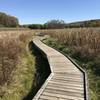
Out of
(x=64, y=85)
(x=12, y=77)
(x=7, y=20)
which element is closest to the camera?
(x=64, y=85)

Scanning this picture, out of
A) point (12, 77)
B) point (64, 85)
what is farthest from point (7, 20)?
point (64, 85)

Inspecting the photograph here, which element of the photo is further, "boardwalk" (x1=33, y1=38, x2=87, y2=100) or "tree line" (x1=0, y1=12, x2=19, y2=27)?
"tree line" (x1=0, y1=12, x2=19, y2=27)

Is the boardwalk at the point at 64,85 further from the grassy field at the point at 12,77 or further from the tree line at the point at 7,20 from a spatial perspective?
the tree line at the point at 7,20

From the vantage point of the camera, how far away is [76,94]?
592cm

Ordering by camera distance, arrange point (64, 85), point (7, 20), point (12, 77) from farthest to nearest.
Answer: point (7, 20), point (12, 77), point (64, 85)

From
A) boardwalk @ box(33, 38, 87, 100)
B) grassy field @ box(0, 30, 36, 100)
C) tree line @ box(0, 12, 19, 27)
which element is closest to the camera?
boardwalk @ box(33, 38, 87, 100)

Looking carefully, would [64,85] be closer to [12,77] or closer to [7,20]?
[12,77]

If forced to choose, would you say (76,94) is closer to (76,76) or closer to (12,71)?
(76,76)

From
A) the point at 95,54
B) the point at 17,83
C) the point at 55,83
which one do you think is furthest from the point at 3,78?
the point at 95,54

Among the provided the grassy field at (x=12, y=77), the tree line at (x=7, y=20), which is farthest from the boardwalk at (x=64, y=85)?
the tree line at (x=7, y=20)

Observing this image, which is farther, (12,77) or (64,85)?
(12,77)

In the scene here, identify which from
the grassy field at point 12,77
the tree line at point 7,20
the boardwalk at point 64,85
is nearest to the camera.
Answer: the boardwalk at point 64,85

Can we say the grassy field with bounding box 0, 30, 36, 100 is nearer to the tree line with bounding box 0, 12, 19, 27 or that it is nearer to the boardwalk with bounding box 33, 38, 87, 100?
the boardwalk with bounding box 33, 38, 87, 100

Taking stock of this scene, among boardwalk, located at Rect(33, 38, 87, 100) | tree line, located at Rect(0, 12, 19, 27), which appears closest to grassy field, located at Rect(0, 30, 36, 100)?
boardwalk, located at Rect(33, 38, 87, 100)
